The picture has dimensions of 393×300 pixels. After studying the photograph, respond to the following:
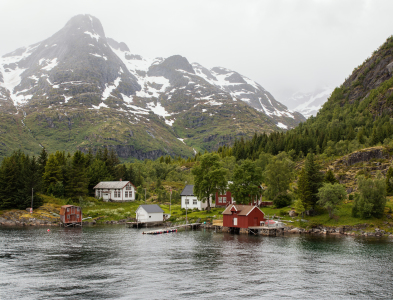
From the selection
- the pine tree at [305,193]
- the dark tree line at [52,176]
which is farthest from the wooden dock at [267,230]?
the dark tree line at [52,176]

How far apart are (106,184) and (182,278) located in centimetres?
9189

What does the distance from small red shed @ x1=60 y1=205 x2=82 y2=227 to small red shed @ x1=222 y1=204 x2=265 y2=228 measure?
42.3m

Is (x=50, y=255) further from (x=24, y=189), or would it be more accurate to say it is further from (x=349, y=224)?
(x=349, y=224)

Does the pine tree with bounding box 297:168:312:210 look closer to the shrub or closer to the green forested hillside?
the shrub

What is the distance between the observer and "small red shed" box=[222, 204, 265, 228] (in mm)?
81125

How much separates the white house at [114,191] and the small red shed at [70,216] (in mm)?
27445

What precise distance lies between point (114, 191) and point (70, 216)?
3060 cm

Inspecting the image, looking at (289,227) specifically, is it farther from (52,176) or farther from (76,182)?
(52,176)

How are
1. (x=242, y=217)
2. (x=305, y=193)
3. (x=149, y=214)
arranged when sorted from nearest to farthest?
(x=242, y=217) → (x=305, y=193) → (x=149, y=214)

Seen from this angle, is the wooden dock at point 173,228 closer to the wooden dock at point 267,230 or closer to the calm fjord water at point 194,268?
the calm fjord water at point 194,268

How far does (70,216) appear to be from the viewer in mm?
95188

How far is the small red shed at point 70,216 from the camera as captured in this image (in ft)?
308

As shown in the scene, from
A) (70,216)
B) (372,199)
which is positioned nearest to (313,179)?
(372,199)

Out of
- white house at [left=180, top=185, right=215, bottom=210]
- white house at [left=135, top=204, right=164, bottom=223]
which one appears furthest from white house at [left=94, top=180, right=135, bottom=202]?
white house at [left=135, top=204, right=164, bottom=223]
